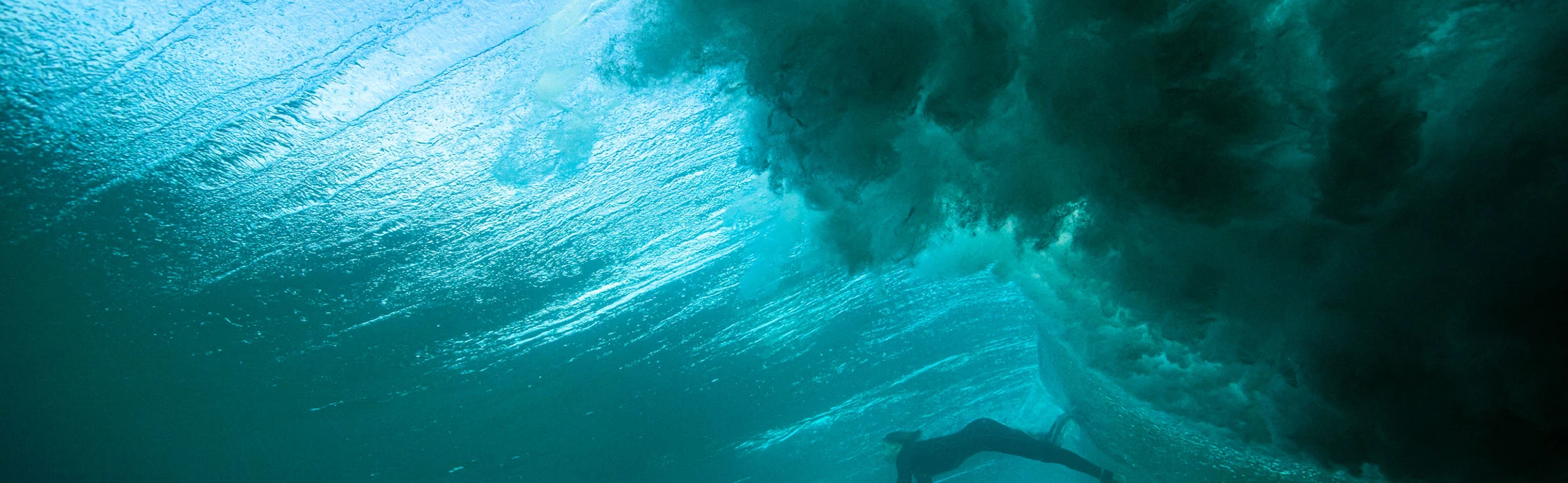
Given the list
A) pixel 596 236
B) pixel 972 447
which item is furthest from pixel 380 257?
pixel 972 447

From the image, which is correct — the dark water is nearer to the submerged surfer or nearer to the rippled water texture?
the rippled water texture

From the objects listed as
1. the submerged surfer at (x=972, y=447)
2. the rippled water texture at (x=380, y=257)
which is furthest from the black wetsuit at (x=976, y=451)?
the rippled water texture at (x=380, y=257)

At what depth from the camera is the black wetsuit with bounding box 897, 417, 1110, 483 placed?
8.91 m

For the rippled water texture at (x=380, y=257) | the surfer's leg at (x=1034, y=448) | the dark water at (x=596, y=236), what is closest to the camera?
the dark water at (x=596, y=236)

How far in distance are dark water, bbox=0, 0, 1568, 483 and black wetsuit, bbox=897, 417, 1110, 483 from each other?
1.51m

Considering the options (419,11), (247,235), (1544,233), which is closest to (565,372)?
(247,235)

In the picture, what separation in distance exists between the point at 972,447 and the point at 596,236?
25.3 ft

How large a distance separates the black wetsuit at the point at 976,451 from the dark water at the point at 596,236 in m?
1.51

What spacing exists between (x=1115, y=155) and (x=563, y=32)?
11.4ft

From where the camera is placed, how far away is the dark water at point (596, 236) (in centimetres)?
290

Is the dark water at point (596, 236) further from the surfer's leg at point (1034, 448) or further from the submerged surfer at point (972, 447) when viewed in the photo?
the submerged surfer at point (972, 447)

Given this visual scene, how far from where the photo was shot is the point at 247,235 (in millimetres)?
4871

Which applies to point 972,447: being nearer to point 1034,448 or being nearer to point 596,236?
point 1034,448

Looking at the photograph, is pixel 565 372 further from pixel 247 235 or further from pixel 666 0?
pixel 666 0
